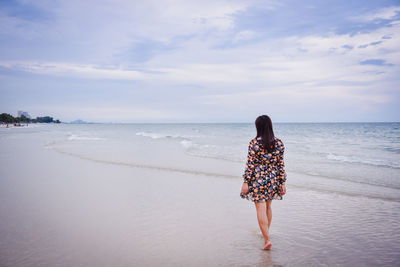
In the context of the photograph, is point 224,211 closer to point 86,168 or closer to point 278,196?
point 278,196

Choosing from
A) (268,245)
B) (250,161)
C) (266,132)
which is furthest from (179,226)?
(266,132)

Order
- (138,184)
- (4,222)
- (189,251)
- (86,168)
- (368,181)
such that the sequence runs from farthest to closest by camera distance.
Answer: (86,168), (368,181), (138,184), (4,222), (189,251)

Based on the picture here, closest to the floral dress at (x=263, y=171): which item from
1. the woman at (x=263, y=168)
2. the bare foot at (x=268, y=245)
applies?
the woman at (x=263, y=168)

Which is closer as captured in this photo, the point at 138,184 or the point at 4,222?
the point at 4,222

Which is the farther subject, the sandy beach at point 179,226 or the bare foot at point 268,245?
the bare foot at point 268,245

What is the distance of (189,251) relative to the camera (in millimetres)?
3867

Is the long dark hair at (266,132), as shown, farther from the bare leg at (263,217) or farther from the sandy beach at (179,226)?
the sandy beach at (179,226)

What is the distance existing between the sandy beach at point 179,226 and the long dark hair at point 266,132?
1.73m

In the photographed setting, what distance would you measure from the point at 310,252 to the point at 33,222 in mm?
5085

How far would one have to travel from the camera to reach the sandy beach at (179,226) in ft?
12.1

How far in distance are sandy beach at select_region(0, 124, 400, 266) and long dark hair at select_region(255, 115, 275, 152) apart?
1.73 meters

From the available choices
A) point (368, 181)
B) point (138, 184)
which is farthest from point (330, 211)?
point (138, 184)

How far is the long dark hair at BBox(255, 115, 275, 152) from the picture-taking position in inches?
144

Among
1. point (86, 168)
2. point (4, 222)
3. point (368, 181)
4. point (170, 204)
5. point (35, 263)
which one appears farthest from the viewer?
point (86, 168)
